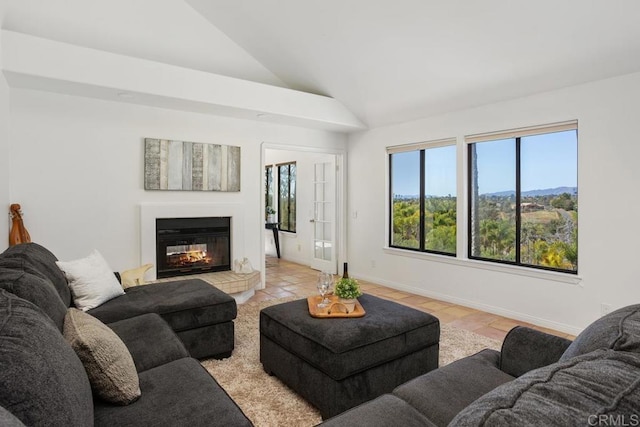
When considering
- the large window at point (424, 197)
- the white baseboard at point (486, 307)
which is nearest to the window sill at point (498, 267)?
the large window at point (424, 197)

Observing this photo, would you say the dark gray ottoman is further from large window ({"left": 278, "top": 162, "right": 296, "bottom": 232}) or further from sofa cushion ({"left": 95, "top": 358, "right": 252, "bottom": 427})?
large window ({"left": 278, "top": 162, "right": 296, "bottom": 232})

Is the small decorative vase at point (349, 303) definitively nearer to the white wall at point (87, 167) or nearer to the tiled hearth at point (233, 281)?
the tiled hearth at point (233, 281)

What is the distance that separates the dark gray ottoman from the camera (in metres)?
2.09

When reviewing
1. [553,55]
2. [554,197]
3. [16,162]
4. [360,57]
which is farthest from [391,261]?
[16,162]

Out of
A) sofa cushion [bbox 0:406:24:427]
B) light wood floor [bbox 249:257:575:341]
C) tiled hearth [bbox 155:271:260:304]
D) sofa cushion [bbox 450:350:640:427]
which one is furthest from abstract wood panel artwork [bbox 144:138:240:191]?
sofa cushion [bbox 450:350:640:427]

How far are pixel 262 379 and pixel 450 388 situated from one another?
1491mm

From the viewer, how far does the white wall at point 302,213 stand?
707 cm

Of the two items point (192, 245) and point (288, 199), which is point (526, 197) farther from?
point (288, 199)

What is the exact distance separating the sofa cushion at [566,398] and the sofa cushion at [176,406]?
1.01m

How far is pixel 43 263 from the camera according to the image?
Result: 2275 millimetres

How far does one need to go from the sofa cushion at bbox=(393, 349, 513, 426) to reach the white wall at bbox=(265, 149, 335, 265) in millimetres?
5133

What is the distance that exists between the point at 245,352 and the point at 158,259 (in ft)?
6.64

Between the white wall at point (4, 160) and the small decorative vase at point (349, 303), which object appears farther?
the white wall at point (4, 160)

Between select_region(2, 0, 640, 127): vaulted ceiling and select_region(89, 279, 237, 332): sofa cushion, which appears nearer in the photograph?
select_region(89, 279, 237, 332): sofa cushion
